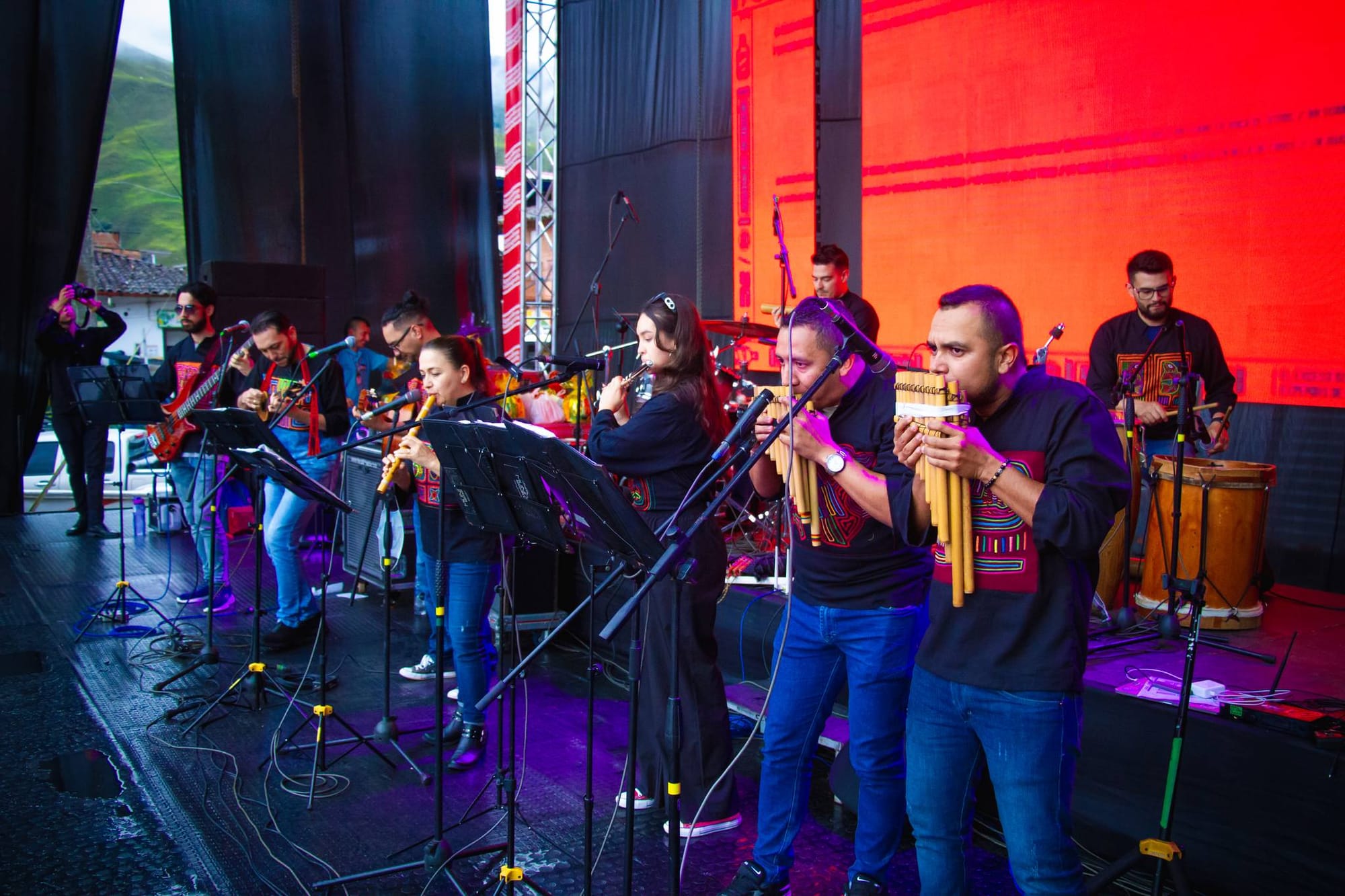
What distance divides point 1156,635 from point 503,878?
3168 millimetres

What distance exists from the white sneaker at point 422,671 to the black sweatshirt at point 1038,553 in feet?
13.1

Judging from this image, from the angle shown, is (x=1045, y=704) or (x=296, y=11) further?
(x=296, y=11)

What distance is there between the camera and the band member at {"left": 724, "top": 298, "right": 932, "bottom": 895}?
306cm

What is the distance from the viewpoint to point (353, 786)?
14.5ft

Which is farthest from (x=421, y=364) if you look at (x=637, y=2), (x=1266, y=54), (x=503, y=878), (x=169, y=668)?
(x=637, y=2)

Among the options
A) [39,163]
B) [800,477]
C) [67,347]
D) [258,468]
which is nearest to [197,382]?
[258,468]

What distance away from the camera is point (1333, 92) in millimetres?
5309

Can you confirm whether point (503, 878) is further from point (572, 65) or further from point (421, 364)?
point (572, 65)

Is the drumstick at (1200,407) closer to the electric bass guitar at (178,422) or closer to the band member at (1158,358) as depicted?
the band member at (1158,358)

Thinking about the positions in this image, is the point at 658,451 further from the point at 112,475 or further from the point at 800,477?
the point at 112,475

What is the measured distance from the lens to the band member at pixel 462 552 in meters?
4.40

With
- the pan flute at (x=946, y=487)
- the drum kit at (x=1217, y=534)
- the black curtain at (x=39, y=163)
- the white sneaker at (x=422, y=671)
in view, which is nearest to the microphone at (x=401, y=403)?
the white sneaker at (x=422, y=671)

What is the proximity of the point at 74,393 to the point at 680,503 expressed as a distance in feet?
26.0

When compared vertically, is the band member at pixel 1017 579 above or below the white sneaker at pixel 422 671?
above
